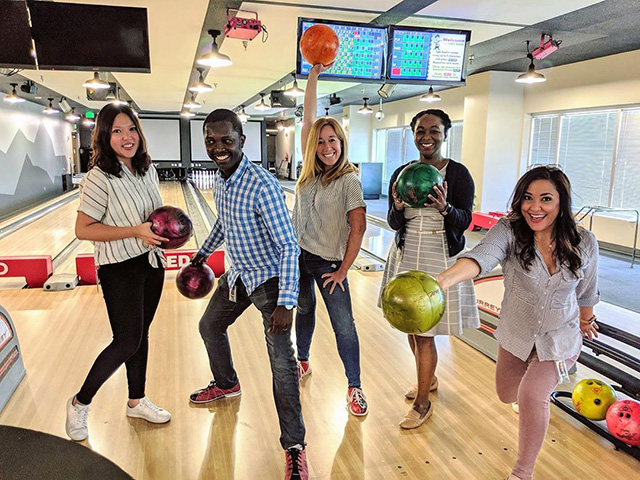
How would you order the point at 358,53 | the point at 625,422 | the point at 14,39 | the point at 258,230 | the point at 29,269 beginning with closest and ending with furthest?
1. the point at 258,230
2. the point at 625,422
3. the point at 14,39
4. the point at 358,53
5. the point at 29,269

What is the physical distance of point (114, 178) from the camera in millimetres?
1869

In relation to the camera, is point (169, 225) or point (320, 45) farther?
point (320, 45)

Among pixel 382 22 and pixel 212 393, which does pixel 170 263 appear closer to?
pixel 212 393

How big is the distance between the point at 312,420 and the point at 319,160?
1102 millimetres

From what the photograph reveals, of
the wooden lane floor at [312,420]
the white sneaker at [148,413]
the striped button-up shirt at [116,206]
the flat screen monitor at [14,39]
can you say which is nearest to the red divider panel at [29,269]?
the wooden lane floor at [312,420]

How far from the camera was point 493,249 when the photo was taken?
1639mm

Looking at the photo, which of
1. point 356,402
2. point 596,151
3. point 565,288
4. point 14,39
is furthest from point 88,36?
point 596,151

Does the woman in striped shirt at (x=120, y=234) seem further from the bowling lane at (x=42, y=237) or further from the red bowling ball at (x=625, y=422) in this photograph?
the bowling lane at (x=42, y=237)

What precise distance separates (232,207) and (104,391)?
1316mm

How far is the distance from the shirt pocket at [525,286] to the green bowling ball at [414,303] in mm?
450

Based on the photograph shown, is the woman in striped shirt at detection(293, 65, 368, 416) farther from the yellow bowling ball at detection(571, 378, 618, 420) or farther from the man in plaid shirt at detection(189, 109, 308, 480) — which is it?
the yellow bowling ball at detection(571, 378, 618, 420)

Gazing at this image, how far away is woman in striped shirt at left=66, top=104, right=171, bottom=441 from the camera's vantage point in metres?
1.83

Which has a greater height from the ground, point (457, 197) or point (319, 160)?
point (319, 160)

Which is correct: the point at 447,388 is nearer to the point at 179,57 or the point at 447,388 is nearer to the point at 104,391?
the point at 104,391
